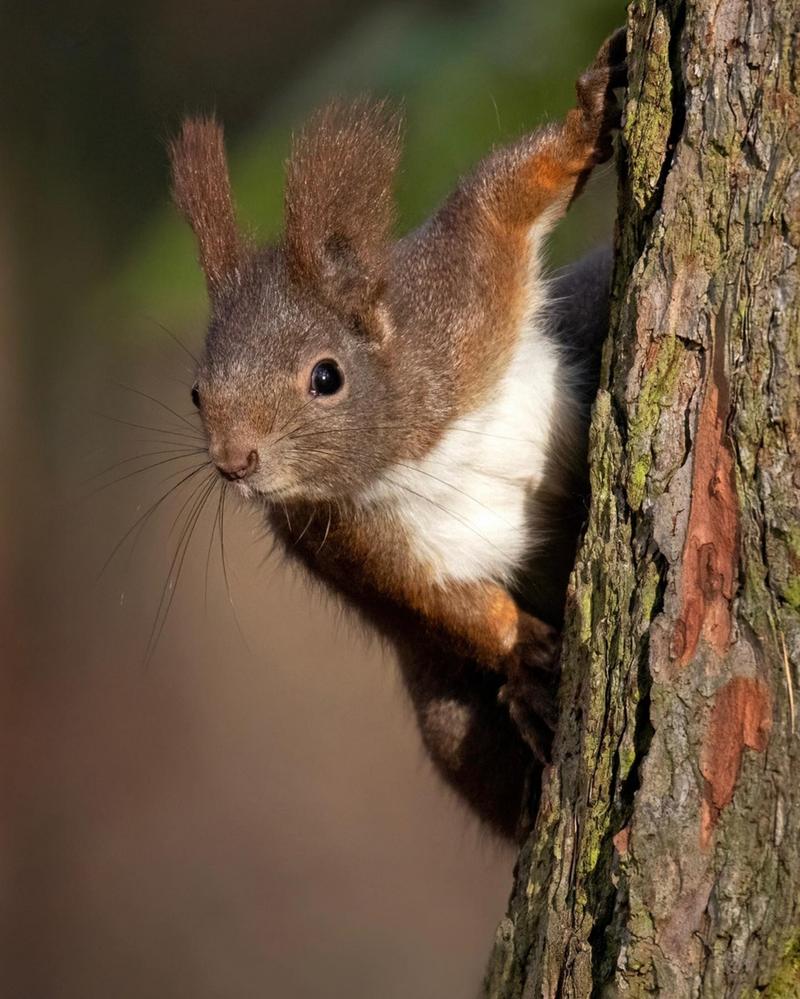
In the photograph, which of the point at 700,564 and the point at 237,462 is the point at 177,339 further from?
the point at 700,564

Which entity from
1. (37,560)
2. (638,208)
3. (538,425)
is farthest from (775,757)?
(37,560)

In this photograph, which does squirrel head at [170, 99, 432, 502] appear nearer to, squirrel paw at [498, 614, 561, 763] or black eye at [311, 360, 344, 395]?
black eye at [311, 360, 344, 395]

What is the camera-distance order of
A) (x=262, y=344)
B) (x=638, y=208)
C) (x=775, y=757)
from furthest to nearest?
(x=262, y=344) < (x=638, y=208) < (x=775, y=757)

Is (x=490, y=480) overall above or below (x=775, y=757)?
above

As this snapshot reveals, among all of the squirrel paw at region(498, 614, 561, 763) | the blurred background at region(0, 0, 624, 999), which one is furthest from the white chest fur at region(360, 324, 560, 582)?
the blurred background at region(0, 0, 624, 999)

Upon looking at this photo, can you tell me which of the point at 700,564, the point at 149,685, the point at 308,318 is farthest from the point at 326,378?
the point at 149,685

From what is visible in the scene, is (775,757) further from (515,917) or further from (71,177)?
(71,177)

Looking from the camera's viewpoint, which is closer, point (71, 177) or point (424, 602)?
point (424, 602)
